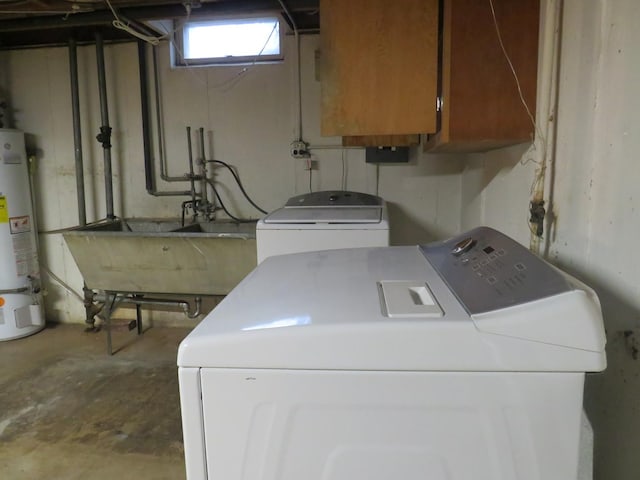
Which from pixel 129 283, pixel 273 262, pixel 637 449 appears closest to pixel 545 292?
pixel 637 449

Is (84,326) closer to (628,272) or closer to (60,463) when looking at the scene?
(60,463)

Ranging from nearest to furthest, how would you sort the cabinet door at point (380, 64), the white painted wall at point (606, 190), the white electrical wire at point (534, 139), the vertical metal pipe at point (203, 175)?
the white painted wall at point (606, 190)
the white electrical wire at point (534, 139)
the cabinet door at point (380, 64)
the vertical metal pipe at point (203, 175)

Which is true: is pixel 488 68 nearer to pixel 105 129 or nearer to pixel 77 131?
pixel 105 129

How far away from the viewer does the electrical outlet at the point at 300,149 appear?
9.57ft

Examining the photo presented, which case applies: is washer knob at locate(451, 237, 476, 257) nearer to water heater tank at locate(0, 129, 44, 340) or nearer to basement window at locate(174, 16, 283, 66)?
basement window at locate(174, 16, 283, 66)

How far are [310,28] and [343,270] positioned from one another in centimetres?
226

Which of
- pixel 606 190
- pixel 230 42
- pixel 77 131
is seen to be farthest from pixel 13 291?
pixel 606 190

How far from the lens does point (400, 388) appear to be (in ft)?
2.21

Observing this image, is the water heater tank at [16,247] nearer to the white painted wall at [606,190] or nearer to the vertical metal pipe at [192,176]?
the vertical metal pipe at [192,176]

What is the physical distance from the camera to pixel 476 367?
65 cm

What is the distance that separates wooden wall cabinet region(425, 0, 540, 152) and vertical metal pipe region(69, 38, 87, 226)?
106 inches

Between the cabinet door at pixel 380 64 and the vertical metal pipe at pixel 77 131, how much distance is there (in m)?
2.26

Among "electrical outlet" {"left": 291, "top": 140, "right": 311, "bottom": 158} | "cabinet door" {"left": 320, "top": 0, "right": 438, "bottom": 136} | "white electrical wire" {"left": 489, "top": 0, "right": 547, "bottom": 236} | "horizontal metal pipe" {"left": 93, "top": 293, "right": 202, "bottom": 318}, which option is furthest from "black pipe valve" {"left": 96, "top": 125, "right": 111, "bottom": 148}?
"white electrical wire" {"left": 489, "top": 0, "right": 547, "bottom": 236}

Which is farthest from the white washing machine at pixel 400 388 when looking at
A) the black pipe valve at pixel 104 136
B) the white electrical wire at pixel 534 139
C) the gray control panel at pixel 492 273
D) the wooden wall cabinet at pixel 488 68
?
the black pipe valve at pixel 104 136
